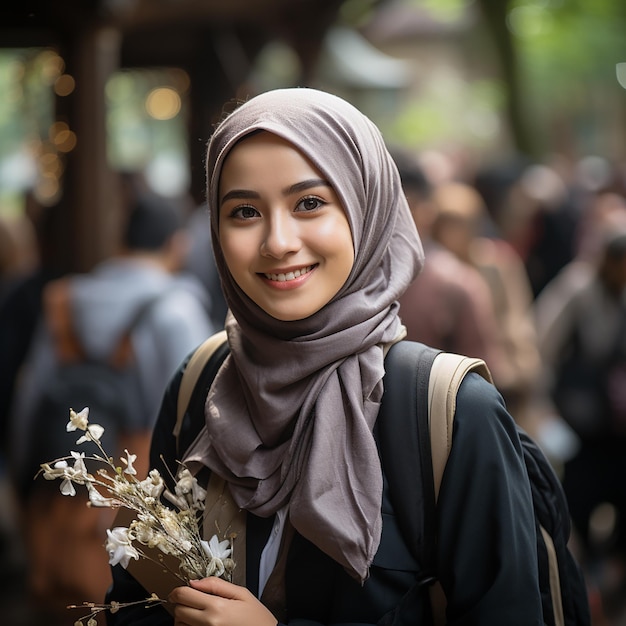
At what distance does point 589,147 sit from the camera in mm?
48188

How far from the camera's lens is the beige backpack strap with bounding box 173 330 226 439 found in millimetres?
2525

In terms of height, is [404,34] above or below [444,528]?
above

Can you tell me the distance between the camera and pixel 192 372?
255 centimetres

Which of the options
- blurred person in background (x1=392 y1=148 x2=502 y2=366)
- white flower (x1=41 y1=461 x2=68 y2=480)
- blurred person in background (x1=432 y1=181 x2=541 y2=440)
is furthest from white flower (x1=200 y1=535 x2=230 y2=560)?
blurred person in background (x1=432 y1=181 x2=541 y2=440)

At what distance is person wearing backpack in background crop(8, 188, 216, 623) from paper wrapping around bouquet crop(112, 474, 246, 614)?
217 centimetres

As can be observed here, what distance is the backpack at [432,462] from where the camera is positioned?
223cm

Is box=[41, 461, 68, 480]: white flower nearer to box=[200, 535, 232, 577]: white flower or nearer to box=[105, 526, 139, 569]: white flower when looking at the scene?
box=[105, 526, 139, 569]: white flower

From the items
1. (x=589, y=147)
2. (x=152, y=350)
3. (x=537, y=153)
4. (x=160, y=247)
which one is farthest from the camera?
(x=589, y=147)

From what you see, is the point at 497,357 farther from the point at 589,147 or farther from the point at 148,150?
the point at 589,147

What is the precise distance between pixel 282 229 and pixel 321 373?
30cm

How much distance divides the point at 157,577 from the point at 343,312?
0.66m

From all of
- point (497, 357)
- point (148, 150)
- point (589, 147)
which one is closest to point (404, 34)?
point (148, 150)

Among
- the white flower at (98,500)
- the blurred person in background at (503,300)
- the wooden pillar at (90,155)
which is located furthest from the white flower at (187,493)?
the wooden pillar at (90,155)

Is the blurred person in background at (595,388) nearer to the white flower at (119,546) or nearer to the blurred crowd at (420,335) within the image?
the blurred crowd at (420,335)
